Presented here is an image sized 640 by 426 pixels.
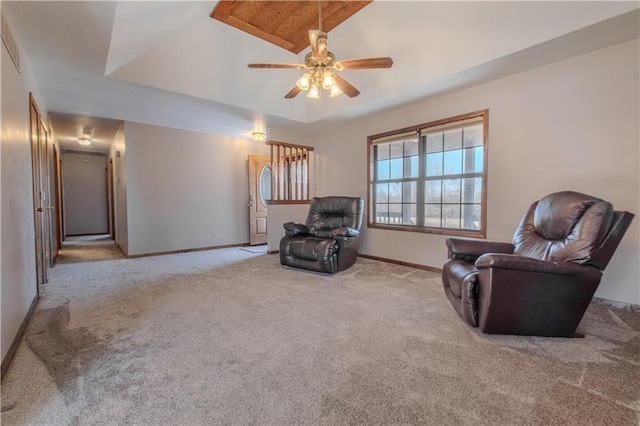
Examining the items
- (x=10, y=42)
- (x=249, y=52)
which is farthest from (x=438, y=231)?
(x=10, y=42)

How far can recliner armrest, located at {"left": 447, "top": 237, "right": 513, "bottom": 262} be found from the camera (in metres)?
Result: 2.58

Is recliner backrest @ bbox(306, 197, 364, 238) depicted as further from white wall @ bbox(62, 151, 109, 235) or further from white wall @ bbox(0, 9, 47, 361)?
white wall @ bbox(62, 151, 109, 235)

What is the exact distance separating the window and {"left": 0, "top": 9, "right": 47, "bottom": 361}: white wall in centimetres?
405

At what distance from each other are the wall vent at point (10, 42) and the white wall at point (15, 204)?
0.06m

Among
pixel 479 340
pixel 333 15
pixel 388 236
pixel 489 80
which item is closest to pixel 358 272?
pixel 388 236

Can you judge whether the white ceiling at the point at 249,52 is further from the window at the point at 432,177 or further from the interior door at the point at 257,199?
the interior door at the point at 257,199

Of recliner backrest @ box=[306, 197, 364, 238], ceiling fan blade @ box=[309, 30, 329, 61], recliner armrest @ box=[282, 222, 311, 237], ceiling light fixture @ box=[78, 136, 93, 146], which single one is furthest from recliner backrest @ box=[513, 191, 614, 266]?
ceiling light fixture @ box=[78, 136, 93, 146]

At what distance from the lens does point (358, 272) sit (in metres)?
3.87

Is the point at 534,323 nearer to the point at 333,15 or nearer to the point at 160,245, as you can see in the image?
the point at 333,15

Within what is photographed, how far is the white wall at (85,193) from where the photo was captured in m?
8.10

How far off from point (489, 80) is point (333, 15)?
2043mm

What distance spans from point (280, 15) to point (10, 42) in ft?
8.45

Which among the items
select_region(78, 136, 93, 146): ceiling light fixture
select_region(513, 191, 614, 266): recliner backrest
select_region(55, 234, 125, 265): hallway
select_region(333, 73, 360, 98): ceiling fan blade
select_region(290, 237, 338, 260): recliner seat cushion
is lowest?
select_region(55, 234, 125, 265): hallway

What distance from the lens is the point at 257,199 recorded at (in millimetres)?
6395
